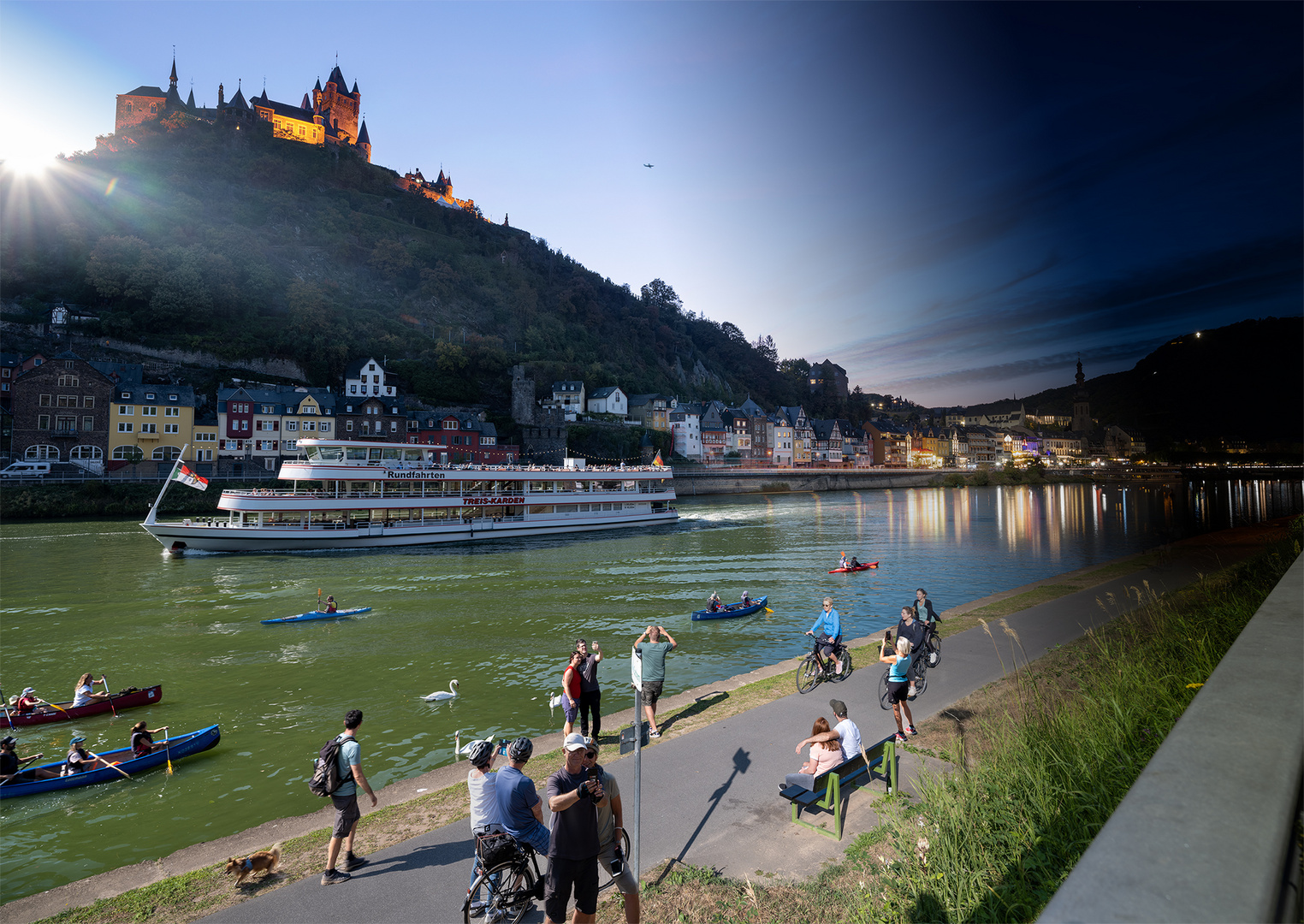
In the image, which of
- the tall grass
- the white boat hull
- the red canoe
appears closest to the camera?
the tall grass

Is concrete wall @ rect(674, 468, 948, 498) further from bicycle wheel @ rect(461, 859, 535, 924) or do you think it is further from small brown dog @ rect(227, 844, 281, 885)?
bicycle wheel @ rect(461, 859, 535, 924)

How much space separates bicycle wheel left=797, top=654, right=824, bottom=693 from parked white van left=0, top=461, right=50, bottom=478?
229ft

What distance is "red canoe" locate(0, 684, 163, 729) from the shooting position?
1288 cm

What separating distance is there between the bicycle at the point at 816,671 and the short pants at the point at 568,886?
6.55 m

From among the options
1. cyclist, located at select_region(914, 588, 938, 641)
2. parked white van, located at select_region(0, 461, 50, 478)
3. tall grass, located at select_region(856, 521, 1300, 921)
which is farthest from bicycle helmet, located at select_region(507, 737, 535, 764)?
parked white van, located at select_region(0, 461, 50, 478)

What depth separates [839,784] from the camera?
6480 millimetres

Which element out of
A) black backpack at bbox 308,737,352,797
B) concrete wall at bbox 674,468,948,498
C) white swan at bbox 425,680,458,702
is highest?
concrete wall at bbox 674,468,948,498

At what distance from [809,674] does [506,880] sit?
277 inches

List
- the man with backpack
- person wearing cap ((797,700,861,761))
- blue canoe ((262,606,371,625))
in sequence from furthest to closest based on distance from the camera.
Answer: blue canoe ((262,606,371,625))
person wearing cap ((797,700,861,761))
the man with backpack

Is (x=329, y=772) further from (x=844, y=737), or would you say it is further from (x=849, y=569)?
(x=849, y=569)

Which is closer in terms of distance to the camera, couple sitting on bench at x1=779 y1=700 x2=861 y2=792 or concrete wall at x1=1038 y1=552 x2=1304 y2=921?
concrete wall at x1=1038 y1=552 x2=1304 y2=921

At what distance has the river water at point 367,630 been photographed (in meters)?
9.98

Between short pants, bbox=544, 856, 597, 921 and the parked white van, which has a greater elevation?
the parked white van

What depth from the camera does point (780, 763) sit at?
7910 mm
